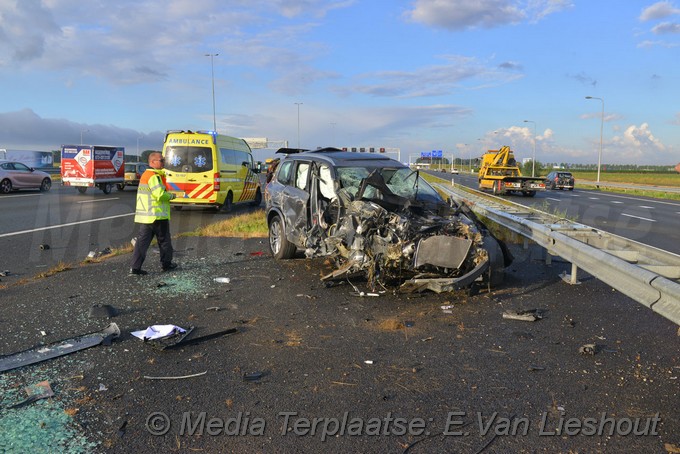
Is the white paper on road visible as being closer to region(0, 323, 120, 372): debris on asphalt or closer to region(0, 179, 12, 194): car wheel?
region(0, 323, 120, 372): debris on asphalt

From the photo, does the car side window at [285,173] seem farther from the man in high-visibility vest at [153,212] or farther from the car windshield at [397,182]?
the man in high-visibility vest at [153,212]

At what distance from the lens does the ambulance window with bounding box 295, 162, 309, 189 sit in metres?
7.85

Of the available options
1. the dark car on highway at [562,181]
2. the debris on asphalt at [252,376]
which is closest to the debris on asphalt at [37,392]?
the debris on asphalt at [252,376]

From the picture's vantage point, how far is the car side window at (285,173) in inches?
335

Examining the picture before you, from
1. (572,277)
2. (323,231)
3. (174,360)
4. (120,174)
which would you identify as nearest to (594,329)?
(572,277)

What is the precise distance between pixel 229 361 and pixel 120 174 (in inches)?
981

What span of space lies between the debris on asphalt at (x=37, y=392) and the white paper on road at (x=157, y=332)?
3.28ft

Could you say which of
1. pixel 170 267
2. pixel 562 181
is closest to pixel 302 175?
pixel 170 267

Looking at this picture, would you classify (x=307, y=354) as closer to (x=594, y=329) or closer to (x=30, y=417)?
(x=30, y=417)

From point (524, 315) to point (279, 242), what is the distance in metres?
4.31

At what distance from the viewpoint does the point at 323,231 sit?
6.88 meters

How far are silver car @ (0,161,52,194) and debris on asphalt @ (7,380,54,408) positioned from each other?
23922 millimetres

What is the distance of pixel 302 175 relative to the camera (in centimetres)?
801

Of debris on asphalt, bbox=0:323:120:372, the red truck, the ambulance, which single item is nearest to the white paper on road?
debris on asphalt, bbox=0:323:120:372
